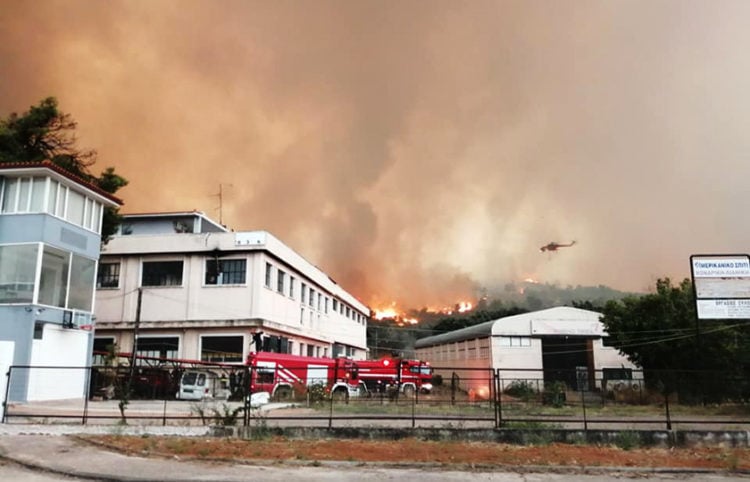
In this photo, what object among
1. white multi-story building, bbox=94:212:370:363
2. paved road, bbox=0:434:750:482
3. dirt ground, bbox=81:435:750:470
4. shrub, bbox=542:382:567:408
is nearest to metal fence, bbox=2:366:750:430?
shrub, bbox=542:382:567:408

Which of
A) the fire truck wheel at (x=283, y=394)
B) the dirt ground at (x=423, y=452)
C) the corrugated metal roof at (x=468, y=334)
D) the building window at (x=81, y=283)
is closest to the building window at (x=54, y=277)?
the building window at (x=81, y=283)

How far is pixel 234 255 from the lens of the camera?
38969mm

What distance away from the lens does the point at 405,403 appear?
25.5m

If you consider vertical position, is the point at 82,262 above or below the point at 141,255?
below

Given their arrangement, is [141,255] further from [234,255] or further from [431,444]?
[431,444]

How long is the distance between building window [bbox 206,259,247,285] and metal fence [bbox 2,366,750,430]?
984 cm

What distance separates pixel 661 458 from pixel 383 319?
109 m

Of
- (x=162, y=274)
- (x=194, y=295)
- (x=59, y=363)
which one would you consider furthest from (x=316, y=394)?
(x=162, y=274)

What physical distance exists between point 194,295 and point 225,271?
250 cm

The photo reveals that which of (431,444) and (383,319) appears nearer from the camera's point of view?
(431,444)

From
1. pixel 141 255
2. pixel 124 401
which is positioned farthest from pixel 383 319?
pixel 124 401

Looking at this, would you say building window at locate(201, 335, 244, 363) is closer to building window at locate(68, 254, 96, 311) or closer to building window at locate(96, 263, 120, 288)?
building window at locate(96, 263, 120, 288)

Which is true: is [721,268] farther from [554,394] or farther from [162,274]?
[162,274]

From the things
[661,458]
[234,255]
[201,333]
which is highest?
[234,255]
